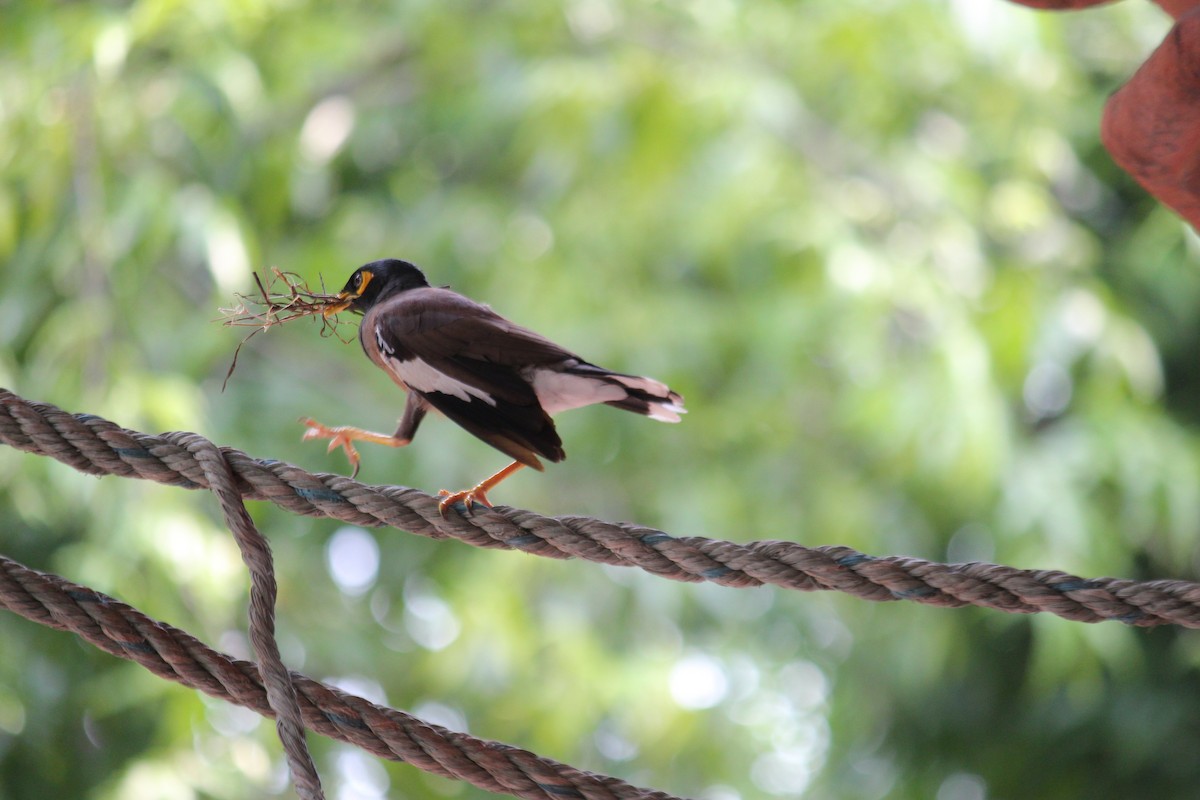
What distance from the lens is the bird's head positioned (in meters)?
1.71

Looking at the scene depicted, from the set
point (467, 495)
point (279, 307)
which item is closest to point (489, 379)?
point (467, 495)

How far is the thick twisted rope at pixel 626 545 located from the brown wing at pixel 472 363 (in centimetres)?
12

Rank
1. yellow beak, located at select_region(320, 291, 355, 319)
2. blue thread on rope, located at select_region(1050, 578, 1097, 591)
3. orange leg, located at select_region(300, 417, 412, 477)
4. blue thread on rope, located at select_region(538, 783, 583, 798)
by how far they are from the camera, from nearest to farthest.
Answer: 1. blue thread on rope, located at select_region(1050, 578, 1097, 591)
2. blue thread on rope, located at select_region(538, 783, 583, 798)
3. orange leg, located at select_region(300, 417, 412, 477)
4. yellow beak, located at select_region(320, 291, 355, 319)

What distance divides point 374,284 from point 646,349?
9.61 ft

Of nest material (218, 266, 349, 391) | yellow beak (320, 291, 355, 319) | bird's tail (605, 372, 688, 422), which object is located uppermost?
nest material (218, 266, 349, 391)

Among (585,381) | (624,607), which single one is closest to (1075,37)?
(624,607)

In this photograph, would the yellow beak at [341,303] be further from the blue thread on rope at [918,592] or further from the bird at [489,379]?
the blue thread on rope at [918,592]

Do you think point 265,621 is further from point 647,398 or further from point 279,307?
point 647,398

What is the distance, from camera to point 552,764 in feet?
4.37

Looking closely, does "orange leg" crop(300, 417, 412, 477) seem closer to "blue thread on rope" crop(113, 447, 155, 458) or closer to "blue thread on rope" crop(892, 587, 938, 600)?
"blue thread on rope" crop(113, 447, 155, 458)

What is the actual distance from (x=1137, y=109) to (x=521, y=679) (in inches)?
152

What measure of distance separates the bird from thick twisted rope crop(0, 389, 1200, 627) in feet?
0.32

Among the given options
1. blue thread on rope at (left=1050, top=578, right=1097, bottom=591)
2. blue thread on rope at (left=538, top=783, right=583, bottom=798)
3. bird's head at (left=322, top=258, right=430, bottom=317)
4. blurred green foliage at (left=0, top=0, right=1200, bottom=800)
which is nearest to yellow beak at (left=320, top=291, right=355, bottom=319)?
bird's head at (left=322, top=258, right=430, bottom=317)

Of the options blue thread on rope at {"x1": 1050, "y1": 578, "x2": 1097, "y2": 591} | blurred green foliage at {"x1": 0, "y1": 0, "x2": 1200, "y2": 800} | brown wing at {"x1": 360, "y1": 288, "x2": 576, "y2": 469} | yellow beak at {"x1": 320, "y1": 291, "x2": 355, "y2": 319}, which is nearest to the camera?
blue thread on rope at {"x1": 1050, "y1": 578, "x2": 1097, "y2": 591}
